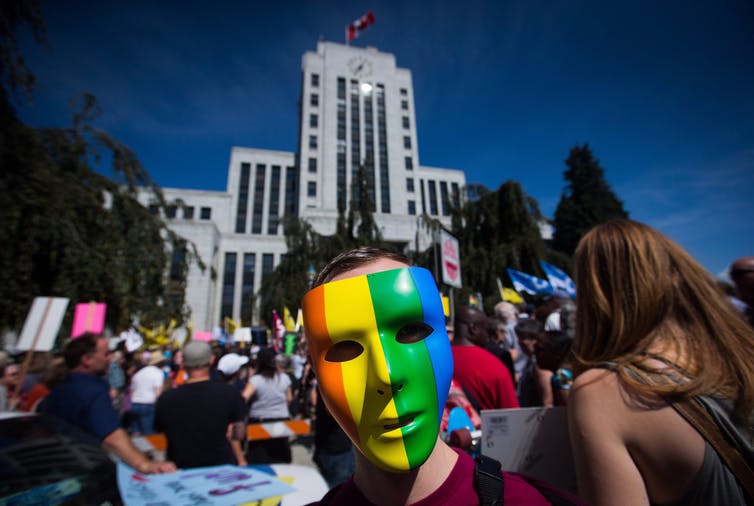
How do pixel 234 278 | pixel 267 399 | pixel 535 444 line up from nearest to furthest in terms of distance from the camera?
pixel 535 444 → pixel 267 399 → pixel 234 278

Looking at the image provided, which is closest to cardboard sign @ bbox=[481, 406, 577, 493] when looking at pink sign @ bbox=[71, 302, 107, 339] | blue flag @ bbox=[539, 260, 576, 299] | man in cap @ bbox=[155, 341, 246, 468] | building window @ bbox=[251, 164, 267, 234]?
man in cap @ bbox=[155, 341, 246, 468]

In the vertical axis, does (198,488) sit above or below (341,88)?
below

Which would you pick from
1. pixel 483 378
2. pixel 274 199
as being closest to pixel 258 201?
pixel 274 199

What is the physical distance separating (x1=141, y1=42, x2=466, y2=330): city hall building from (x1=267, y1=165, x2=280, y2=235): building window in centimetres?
13

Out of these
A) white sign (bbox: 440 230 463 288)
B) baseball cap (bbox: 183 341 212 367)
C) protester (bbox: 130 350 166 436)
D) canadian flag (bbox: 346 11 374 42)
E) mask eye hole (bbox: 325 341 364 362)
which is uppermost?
canadian flag (bbox: 346 11 374 42)

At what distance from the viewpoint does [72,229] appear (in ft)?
19.8

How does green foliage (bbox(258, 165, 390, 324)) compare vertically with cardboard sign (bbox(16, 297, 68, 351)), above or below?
above

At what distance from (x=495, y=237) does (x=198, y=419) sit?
475 inches

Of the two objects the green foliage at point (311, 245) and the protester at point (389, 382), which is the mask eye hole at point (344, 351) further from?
the green foliage at point (311, 245)

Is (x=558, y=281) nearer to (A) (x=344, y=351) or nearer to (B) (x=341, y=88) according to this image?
(A) (x=344, y=351)

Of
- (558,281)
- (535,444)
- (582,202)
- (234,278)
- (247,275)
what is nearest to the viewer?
(535,444)

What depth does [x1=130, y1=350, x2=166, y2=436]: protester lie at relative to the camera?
18.3ft

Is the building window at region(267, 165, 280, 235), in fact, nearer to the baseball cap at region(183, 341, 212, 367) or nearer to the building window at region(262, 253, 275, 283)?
the building window at region(262, 253, 275, 283)

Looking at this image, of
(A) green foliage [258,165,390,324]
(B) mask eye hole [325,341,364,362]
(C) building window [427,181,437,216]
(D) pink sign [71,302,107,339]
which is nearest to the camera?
(B) mask eye hole [325,341,364,362]
